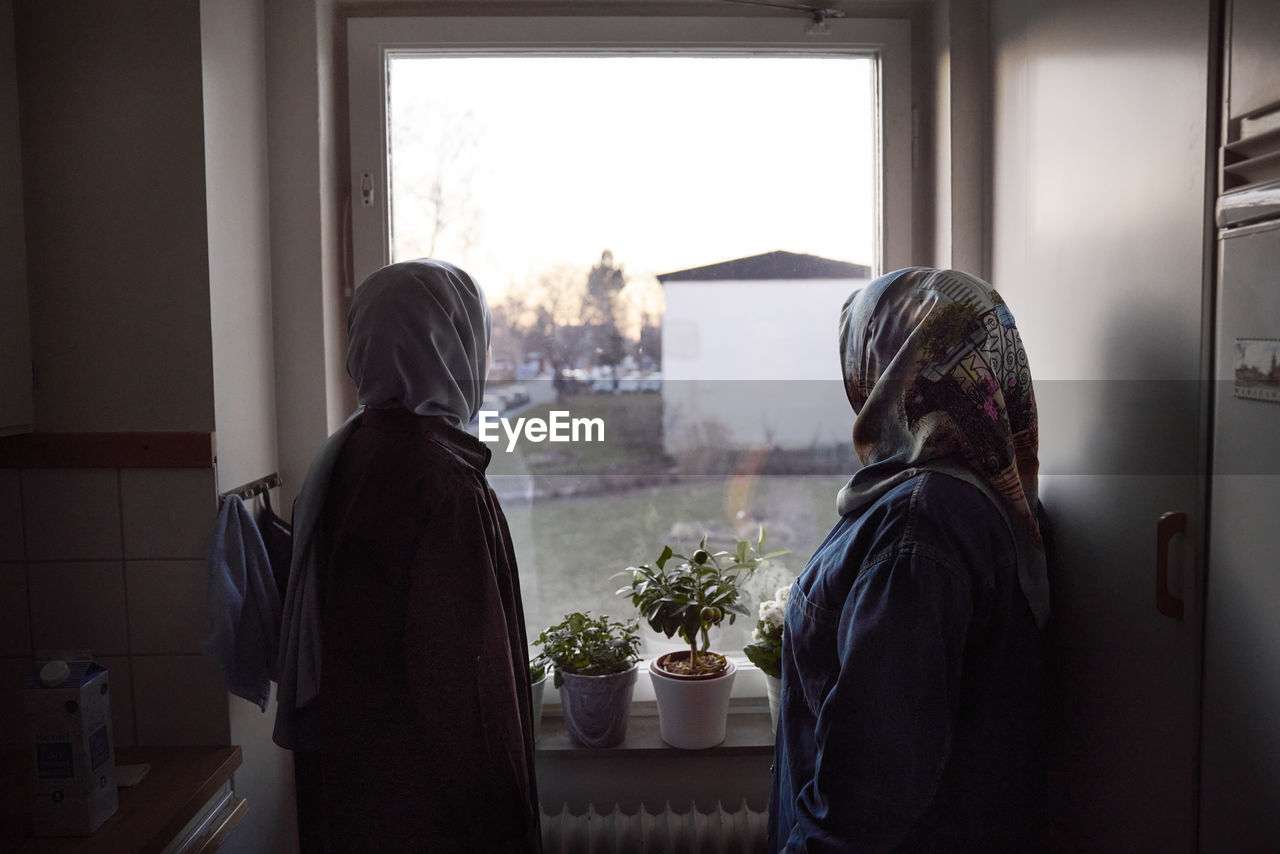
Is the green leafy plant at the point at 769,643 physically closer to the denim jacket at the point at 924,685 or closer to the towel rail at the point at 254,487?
the denim jacket at the point at 924,685

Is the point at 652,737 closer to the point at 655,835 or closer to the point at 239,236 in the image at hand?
the point at 655,835

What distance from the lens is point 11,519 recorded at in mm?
1385

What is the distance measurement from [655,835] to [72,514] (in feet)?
3.84

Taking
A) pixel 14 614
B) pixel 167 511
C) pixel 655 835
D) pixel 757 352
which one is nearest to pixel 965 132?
pixel 757 352

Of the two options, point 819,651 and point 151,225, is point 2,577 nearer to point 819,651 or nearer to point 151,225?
point 151,225

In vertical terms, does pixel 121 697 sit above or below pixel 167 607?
below

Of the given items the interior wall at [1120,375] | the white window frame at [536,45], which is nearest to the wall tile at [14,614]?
the white window frame at [536,45]

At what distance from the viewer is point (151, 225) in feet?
4.51

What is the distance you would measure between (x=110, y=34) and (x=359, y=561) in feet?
3.01

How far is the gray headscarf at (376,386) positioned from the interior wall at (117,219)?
25cm

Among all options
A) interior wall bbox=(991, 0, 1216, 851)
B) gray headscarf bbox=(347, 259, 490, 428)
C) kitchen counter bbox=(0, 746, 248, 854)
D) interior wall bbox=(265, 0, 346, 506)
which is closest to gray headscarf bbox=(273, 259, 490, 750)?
gray headscarf bbox=(347, 259, 490, 428)

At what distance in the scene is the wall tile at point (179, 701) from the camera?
140cm

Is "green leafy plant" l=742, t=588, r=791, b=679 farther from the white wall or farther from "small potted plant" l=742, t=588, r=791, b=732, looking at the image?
the white wall

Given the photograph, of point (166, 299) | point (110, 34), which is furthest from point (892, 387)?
point (110, 34)
